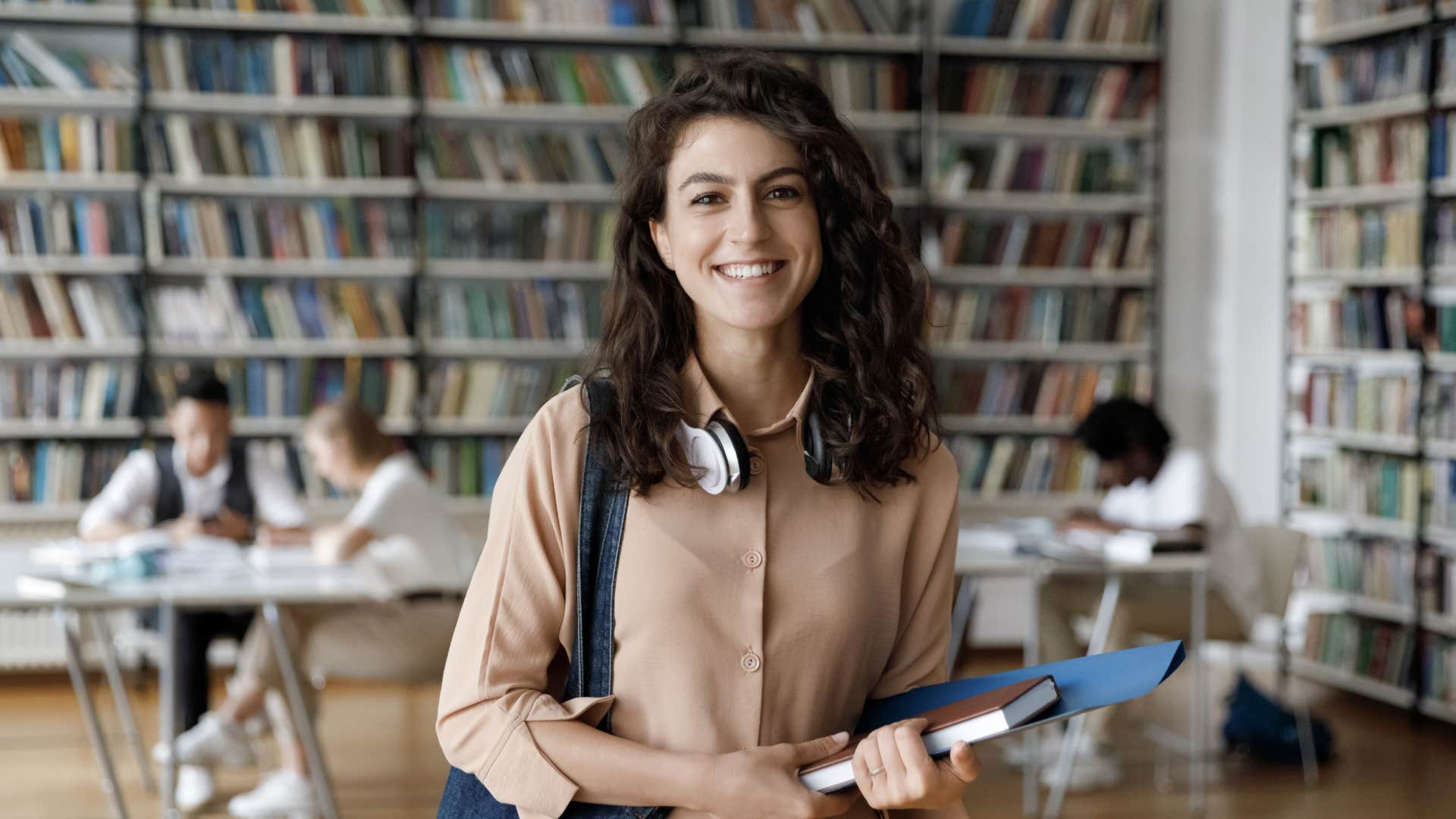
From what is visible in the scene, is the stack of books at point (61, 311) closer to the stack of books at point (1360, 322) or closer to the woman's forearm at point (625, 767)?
the stack of books at point (1360, 322)

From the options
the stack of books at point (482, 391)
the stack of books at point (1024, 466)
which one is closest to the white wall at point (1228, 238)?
the stack of books at point (1024, 466)

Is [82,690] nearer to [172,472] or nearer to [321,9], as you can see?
[172,472]

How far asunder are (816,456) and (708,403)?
0.11 meters

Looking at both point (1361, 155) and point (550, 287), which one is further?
point (550, 287)

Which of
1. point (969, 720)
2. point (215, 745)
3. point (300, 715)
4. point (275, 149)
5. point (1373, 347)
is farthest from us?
point (275, 149)

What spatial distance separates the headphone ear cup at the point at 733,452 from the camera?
121 centimetres

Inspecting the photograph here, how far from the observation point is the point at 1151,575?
15.0ft

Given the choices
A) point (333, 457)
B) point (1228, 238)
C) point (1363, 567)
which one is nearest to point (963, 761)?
point (333, 457)

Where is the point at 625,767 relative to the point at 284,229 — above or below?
below

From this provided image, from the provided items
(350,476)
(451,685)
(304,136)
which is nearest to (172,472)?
(350,476)

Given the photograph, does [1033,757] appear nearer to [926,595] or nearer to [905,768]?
[926,595]

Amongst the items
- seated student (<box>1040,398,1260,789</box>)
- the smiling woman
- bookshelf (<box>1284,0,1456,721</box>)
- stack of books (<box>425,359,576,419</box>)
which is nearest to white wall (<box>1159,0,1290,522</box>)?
bookshelf (<box>1284,0,1456,721</box>)

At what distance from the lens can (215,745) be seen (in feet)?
12.9

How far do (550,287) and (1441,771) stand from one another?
3.53 metres
